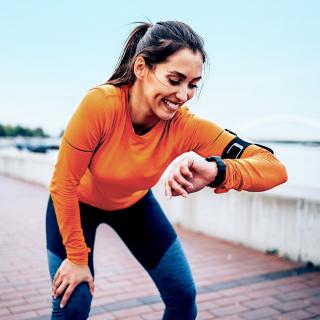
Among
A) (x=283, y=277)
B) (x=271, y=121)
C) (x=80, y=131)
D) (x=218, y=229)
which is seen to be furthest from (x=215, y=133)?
(x=271, y=121)

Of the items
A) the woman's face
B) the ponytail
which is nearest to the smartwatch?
the woman's face

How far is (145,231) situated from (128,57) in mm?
905

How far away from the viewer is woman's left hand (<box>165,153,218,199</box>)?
154 centimetres

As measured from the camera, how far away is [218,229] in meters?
5.77

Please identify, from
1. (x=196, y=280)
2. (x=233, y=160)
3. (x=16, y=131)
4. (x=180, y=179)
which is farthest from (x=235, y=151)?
(x=16, y=131)

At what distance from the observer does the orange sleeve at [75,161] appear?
72.1 inches

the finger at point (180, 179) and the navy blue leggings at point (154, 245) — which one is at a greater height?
the finger at point (180, 179)

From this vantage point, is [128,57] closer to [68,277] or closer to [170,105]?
[170,105]

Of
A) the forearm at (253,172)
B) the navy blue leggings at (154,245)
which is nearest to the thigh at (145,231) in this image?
the navy blue leggings at (154,245)

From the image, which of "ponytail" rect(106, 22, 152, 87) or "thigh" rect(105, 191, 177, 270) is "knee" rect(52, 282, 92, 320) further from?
"ponytail" rect(106, 22, 152, 87)

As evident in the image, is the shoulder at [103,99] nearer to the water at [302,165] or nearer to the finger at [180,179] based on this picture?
the finger at [180,179]

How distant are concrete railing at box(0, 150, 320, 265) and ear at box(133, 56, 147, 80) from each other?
3.18 metres

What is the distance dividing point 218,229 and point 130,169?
154 inches

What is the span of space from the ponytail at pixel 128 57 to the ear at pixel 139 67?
11cm
